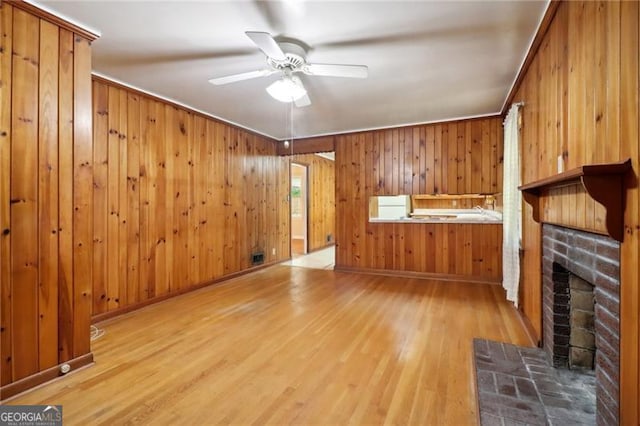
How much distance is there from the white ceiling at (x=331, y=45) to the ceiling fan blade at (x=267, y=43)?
23cm

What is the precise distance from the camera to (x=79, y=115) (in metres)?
2.16

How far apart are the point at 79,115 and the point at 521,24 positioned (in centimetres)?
319

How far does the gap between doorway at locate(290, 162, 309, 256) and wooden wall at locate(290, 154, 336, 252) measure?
0.12 metres

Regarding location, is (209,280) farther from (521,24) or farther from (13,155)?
(521,24)

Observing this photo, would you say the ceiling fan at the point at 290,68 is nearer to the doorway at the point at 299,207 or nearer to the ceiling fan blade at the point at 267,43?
the ceiling fan blade at the point at 267,43

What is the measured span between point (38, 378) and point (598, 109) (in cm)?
345

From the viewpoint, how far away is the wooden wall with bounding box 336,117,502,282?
445 cm

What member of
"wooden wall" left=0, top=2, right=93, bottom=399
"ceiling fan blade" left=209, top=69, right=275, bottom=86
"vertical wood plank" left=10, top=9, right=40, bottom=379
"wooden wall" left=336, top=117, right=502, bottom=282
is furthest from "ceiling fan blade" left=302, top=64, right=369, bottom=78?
"wooden wall" left=336, top=117, right=502, bottom=282

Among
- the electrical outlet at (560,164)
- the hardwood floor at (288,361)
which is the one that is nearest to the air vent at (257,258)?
the hardwood floor at (288,361)

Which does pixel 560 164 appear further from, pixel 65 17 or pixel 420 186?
pixel 65 17

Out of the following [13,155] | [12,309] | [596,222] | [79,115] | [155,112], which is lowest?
[12,309]

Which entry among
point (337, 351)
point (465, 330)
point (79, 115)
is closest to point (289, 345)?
point (337, 351)

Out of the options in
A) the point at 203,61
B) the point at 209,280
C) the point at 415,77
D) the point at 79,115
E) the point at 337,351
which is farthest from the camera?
the point at 209,280

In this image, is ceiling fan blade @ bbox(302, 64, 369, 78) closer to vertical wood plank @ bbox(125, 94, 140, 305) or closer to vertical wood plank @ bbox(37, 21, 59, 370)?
vertical wood plank @ bbox(37, 21, 59, 370)
